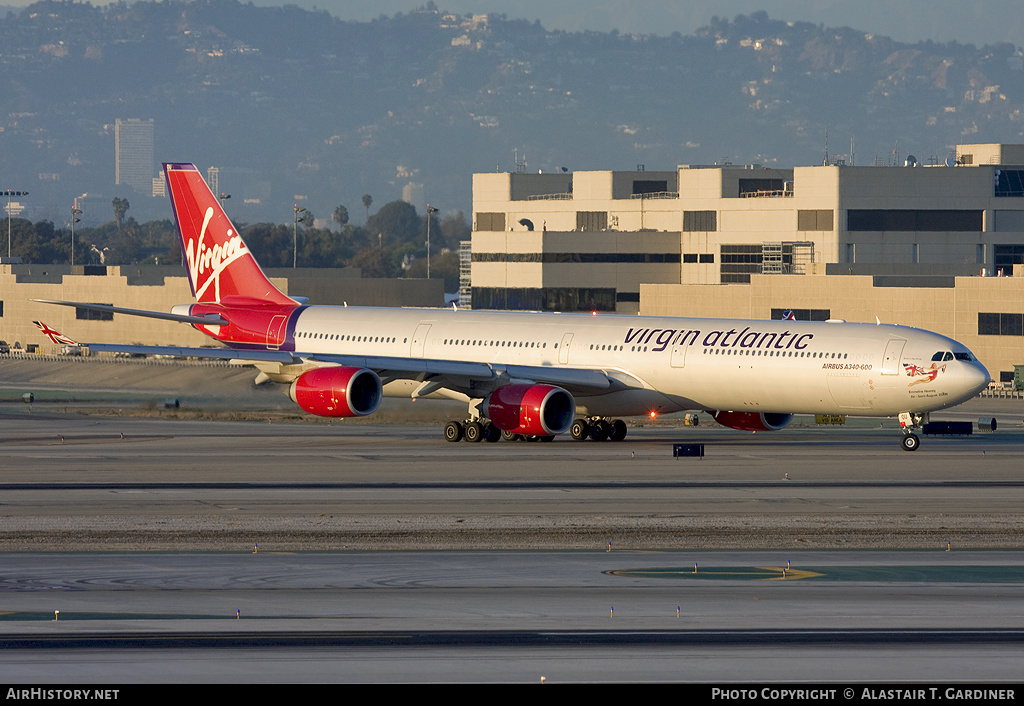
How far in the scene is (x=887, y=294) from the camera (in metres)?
91.1

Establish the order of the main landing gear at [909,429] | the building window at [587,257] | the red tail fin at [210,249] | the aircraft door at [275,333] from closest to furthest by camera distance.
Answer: the main landing gear at [909,429] < the aircraft door at [275,333] < the red tail fin at [210,249] < the building window at [587,257]

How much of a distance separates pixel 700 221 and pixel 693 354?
84.0m

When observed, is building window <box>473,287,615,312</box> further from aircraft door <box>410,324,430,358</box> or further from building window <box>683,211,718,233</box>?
aircraft door <box>410,324,430,358</box>

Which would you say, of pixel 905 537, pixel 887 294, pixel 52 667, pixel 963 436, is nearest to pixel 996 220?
pixel 887 294

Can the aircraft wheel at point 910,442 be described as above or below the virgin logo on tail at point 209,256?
below

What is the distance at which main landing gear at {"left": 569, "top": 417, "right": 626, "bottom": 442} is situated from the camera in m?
52.4

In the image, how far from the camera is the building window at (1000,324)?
85250 mm

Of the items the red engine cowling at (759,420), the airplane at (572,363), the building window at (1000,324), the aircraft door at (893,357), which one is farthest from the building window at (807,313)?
the aircraft door at (893,357)

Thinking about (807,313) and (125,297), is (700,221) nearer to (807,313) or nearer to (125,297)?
(807,313)

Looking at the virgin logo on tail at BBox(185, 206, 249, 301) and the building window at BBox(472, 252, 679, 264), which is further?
the building window at BBox(472, 252, 679, 264)

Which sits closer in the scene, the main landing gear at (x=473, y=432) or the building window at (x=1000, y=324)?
the main landing gear at (x=473, y=432)

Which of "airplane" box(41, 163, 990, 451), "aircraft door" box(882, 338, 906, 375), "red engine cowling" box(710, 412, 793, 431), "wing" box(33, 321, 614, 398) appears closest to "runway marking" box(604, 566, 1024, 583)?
"aircraft door" box(882, 338, 906, 375)

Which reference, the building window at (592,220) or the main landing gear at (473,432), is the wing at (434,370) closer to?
the main landing gear at (473,432)

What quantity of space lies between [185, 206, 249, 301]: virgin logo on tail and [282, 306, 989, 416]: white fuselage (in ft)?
13.9
